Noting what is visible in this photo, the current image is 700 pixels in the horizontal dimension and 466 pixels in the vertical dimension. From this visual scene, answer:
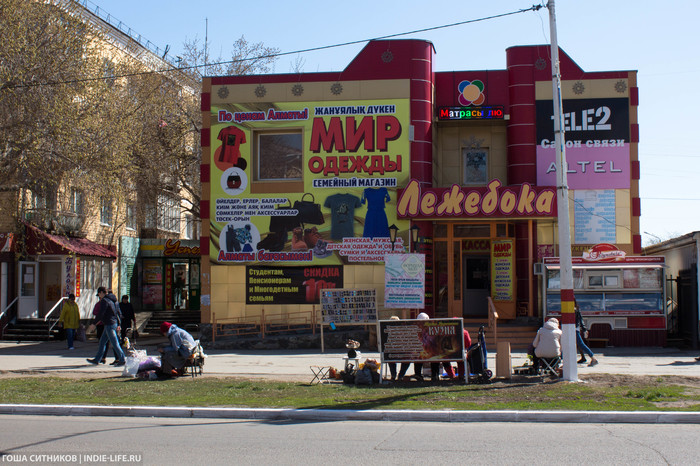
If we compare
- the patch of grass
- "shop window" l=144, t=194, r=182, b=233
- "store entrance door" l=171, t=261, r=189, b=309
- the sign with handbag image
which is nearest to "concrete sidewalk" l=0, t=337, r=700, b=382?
the patch of grass

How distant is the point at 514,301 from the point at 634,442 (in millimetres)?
14093

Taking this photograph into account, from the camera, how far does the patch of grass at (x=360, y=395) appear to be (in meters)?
10.9

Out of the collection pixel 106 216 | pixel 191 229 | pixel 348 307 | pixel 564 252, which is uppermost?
pixel 191 229

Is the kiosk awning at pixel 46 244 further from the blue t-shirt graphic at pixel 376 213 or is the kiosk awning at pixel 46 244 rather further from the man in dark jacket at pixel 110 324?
the blue t-shirt graphic at pixel 376 213

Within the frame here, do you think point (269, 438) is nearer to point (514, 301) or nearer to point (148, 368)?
point (148, 368)

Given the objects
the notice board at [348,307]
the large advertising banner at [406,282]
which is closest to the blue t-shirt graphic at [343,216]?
the notice board at [348,307]

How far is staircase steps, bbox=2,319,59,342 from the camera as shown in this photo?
24.1 m

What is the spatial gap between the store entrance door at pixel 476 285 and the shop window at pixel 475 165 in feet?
9.70

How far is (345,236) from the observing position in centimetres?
2158

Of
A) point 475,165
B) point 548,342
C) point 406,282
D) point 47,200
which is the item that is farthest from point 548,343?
point 47,200

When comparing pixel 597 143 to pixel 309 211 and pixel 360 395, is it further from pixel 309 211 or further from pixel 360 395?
pixel 360 395

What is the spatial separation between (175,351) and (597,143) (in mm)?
15569

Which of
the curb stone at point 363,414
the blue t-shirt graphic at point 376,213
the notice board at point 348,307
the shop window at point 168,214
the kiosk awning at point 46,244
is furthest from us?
the shop window at point 168,214

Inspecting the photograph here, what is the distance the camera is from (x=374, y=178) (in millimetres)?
21719
